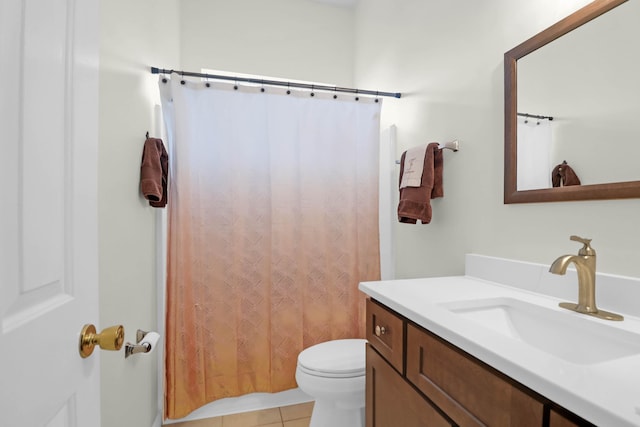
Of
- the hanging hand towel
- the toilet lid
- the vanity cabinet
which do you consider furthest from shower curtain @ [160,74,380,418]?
the vanity cabinet

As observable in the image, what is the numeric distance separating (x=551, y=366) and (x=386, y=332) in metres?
0.55

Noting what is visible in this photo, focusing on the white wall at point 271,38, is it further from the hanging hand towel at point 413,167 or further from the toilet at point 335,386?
the toilet at point 335,386

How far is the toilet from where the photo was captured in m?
1.43

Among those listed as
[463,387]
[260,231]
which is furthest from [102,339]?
[260,231]

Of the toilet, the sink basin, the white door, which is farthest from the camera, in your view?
the toilet

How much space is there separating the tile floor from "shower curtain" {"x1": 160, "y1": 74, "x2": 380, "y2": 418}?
126 mm

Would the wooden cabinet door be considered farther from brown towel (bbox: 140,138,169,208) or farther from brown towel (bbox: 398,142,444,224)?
brown towel (bbox: 140,138,169,208)

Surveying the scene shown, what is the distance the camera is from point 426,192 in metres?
1.50

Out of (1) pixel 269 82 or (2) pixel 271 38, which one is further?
(2) pixel 271 38

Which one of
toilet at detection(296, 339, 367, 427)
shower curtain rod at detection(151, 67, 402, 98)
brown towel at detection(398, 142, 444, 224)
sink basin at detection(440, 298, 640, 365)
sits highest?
shower curtain rod at detection(151, 67, 402, 98)

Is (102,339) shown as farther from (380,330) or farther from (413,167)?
(413,167)

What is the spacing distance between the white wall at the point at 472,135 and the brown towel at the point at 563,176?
0.07m

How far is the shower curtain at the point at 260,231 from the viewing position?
176 cm

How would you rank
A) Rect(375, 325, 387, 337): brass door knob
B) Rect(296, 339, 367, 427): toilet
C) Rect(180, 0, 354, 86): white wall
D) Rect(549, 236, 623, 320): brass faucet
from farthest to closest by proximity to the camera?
1. Rect(180, 0, 354, 86): white wall
2. Rect(296, 339, 367, 427): toilet
3. Rect(375, 325, 387, 337): brass door knob
4. Rect(549, 236, 623, 320): brass faucet
